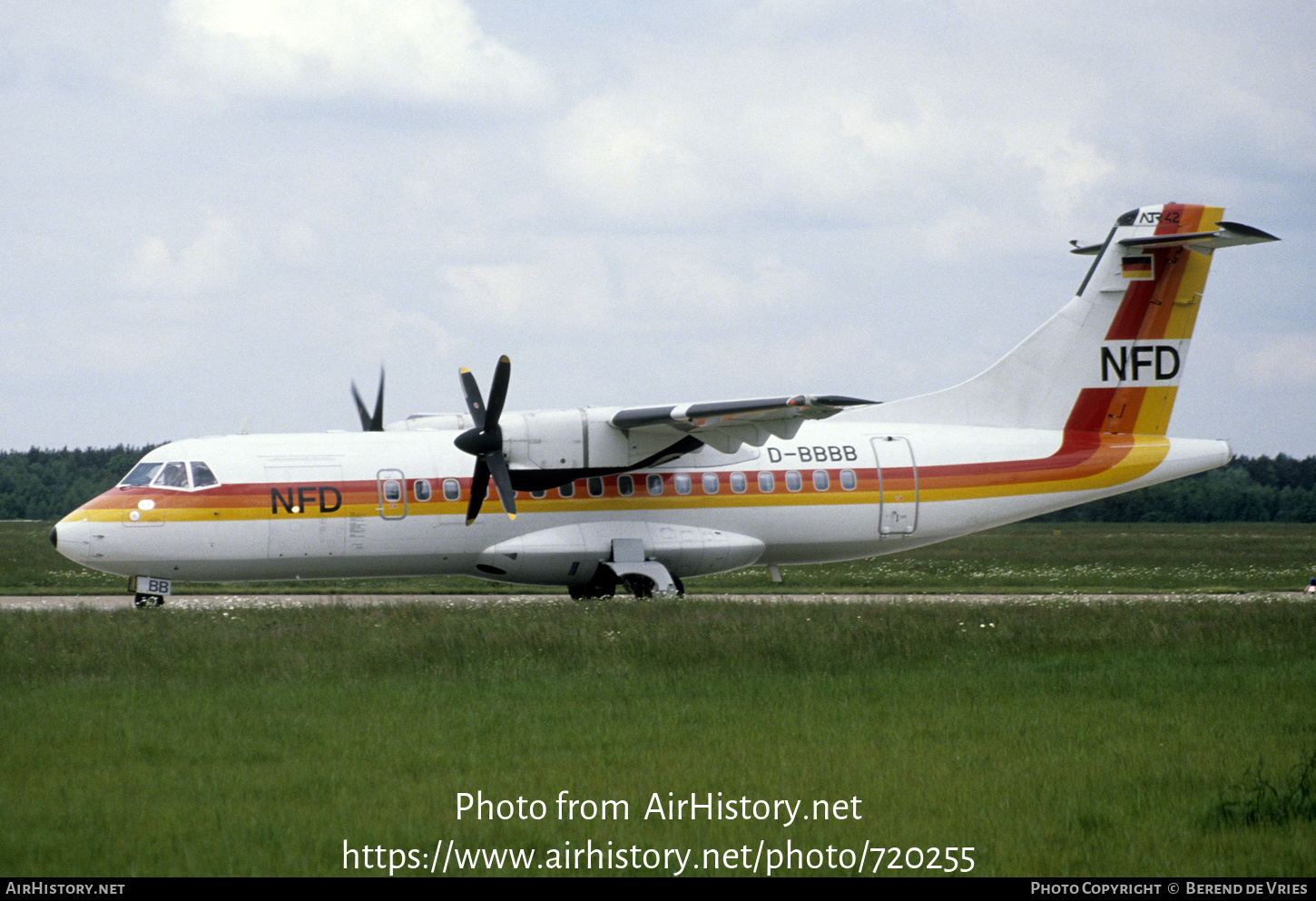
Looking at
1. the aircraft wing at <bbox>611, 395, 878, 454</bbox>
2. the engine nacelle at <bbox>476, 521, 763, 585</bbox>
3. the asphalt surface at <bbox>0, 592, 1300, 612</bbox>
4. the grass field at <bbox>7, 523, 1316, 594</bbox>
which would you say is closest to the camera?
the aircraft wing at <bbox>611, 395, 878, 454</bbox>

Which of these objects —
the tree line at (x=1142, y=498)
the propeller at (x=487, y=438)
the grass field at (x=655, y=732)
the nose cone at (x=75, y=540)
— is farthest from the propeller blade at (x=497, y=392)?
the tree line at (x=1142, y=498)

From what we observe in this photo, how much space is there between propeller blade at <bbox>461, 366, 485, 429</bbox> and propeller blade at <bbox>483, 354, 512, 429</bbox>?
0.42 feet

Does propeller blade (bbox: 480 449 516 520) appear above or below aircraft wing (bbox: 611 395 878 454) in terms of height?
below

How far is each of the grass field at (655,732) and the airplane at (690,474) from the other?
6.52 feet

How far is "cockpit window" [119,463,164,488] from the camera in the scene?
72.8 ft

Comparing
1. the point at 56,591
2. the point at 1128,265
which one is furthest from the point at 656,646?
the point at 56,591

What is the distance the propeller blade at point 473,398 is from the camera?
72.8 feet

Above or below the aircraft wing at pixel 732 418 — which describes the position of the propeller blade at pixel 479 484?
below

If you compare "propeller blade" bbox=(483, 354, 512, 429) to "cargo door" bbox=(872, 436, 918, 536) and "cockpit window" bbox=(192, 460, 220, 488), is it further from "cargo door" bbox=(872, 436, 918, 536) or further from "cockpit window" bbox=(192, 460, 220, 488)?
"cargo door" bbox=(872, 436, 918, 536)

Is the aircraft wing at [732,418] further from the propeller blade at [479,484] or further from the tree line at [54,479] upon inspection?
the tree line at [54,479]

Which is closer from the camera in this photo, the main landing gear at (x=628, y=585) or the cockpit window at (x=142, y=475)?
the cockpit window at (x=142, y=475)

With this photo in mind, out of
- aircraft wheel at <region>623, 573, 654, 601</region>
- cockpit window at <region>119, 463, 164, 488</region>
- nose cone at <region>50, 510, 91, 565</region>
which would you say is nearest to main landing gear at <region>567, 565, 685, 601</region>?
aircraft wheel at <region>623, 573, 654, 601</region>

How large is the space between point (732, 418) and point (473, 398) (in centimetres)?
437

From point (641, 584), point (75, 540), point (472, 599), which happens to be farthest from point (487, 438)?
point (75, 540)
